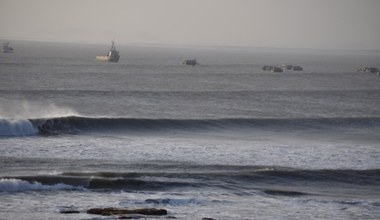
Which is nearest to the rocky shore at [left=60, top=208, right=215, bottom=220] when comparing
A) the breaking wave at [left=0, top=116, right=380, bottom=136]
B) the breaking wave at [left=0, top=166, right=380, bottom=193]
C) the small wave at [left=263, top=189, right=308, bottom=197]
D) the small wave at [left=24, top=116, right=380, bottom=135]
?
the breaking wave at [left=0, top=166, right=380, bottom=193]

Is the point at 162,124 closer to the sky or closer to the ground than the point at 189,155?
closer to the sky

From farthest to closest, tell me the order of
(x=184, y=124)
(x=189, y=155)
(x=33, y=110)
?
(x=33, y=110), (x=184, y=124), (x=189, y=155)

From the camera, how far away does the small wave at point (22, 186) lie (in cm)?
2984

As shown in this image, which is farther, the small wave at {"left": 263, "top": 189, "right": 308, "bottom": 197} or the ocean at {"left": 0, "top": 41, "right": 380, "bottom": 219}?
the small wave at {"left": 263, "top": 189, "right": 308, "bottom": 197}

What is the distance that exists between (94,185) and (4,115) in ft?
80.8

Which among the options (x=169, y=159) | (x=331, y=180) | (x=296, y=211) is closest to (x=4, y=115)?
(x=169, y=159)

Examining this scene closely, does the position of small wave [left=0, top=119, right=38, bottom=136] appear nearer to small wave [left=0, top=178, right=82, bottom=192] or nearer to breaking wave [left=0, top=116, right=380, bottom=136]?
breaking wave [left=0, top=116, right=380, bottom=136]

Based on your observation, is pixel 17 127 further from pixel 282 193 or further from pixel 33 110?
pixel 282 193

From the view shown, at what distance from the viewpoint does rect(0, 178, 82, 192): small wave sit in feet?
97.9

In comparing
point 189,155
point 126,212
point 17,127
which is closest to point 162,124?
point 17,127

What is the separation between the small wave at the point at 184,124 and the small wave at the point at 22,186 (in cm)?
1707

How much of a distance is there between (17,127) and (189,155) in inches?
563

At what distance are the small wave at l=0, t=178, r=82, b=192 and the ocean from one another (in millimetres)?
45

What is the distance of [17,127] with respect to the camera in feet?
156
